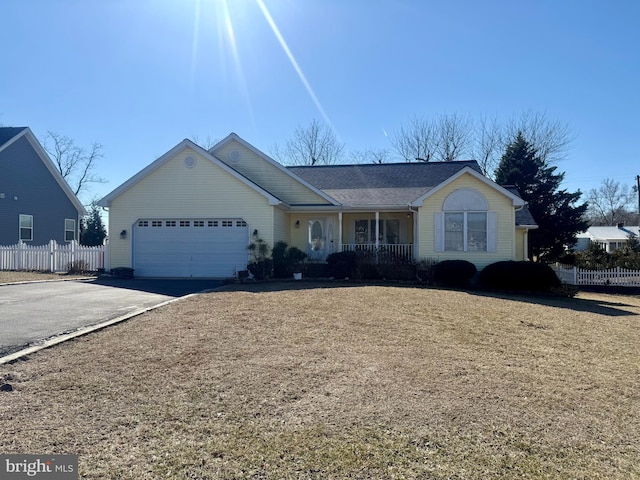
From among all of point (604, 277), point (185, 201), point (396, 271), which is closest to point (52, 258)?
point (185, 201)

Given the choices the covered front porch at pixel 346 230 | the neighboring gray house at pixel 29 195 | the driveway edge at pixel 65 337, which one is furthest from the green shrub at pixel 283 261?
the neighboring gray house at pixel 29 195

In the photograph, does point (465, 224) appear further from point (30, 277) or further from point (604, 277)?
point (30, 277)

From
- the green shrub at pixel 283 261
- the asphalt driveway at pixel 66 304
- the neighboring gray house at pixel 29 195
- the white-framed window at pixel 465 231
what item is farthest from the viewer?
the neighboring gray house at pixel 29 195

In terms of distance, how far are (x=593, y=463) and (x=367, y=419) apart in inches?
73.0

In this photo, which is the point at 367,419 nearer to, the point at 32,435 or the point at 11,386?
the point at 32,435

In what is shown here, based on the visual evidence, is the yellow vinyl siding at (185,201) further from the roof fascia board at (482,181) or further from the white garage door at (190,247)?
the roof fascia board at (482,181)

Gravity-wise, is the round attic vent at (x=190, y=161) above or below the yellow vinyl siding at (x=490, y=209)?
above

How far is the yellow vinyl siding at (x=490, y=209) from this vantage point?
16875mm

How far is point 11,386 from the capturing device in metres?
4.64

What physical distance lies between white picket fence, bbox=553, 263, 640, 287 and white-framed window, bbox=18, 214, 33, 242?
27675mm

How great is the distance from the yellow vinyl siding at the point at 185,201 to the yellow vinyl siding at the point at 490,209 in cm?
634

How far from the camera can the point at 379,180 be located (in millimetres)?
21656

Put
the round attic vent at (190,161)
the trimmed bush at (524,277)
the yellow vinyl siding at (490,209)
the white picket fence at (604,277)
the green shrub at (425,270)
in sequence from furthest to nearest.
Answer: the white picket fence at (604,277)
the round attic vent at (190,161)
the yellow vinyl siding at (490,209)
the green shrub at (425,270)
the trimmed bush at (524,277)

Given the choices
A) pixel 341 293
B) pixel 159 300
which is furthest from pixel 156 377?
pixel 341 293
